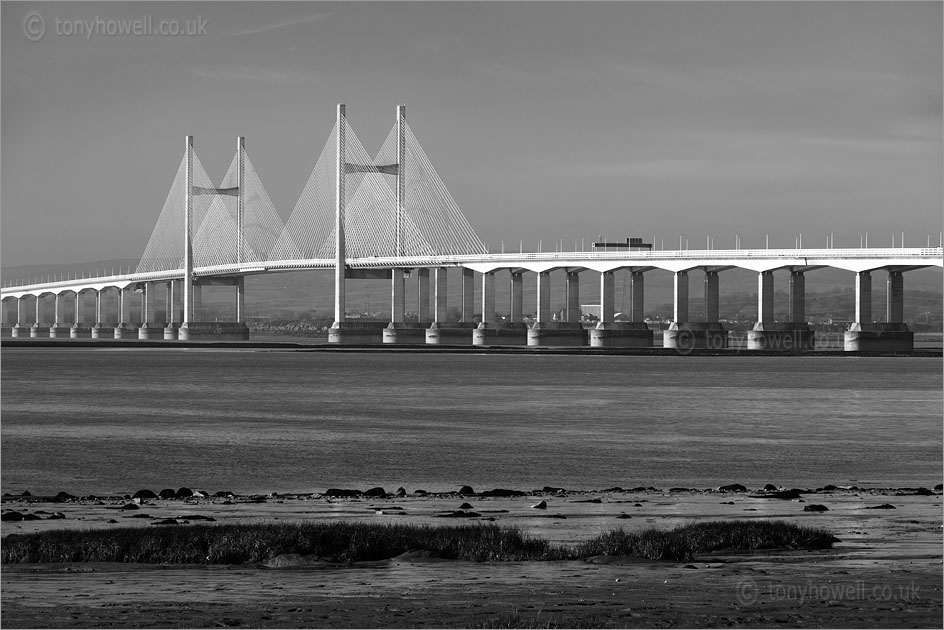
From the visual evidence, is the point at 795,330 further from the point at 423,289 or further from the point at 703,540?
the point at 703,540

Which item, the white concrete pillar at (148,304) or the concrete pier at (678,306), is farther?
the white concrete pillar at (148,304)

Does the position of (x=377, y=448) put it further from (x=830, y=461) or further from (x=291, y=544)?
(x=291, y=544)

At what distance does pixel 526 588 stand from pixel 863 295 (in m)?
99.3

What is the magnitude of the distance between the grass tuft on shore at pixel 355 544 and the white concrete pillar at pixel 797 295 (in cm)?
9666

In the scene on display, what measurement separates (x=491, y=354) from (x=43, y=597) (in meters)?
110

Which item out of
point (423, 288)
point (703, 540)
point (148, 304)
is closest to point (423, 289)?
point (423, 288)

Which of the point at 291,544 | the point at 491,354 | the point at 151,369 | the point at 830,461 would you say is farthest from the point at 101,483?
the point at 491,354

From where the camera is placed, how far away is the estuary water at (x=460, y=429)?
27922mm

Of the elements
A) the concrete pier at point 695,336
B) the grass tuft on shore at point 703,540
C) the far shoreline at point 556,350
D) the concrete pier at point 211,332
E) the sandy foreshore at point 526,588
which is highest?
the concrete pier at point 211,332

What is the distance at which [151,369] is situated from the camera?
89.9 metres

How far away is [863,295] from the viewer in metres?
108

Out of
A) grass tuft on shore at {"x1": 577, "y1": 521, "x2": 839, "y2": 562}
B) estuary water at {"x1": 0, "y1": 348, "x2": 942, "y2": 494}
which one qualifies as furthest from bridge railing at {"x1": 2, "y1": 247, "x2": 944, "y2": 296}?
grass tuft on shore at {"x1": 577, "y1": 521, "x2": 839, "y2": 562}

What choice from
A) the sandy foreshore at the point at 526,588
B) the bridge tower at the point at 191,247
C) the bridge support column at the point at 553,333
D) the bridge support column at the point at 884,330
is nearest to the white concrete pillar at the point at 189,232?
the bridge tower at the point at 191,247

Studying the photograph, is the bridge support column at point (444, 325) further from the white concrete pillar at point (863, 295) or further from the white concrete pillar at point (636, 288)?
the white concrete pillar at point (863, 295)
